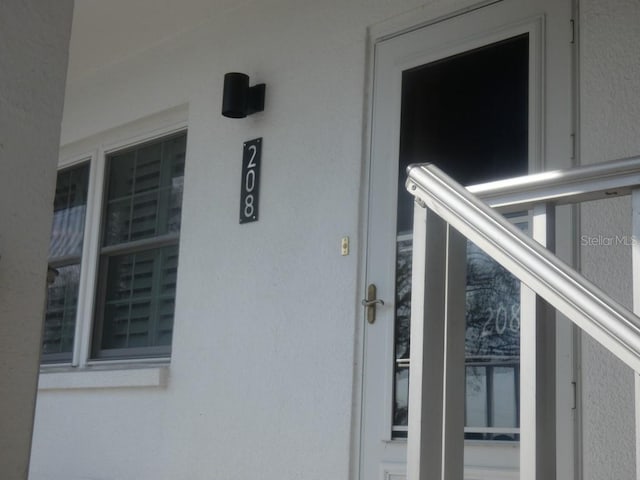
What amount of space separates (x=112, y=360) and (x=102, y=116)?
143 centimetres

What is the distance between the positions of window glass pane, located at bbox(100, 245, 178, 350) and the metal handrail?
3.67 m

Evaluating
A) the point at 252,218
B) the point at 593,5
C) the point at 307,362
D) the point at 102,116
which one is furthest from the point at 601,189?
the point at 102,116

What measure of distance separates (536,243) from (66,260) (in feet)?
15.8

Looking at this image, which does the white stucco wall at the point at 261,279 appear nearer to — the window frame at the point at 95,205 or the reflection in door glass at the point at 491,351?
the window frame at the point at 95,205

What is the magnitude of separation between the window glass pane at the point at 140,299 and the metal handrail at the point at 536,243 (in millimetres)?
3674

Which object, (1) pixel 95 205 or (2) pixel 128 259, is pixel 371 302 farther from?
(1) pixel 95 205

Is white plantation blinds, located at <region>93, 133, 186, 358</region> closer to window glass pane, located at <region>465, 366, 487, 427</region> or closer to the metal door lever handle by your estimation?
the metal door lever handle

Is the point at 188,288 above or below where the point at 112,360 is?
above

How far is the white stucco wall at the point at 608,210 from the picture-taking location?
9.23 feet

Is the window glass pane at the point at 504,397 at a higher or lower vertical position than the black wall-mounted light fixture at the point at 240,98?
lower

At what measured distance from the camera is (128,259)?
5199 millimetres

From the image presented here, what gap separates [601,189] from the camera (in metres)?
1.13

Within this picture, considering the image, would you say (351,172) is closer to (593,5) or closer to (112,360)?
(593,5)

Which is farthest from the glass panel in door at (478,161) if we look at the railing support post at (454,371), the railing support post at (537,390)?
the railing support post at (537,390)
